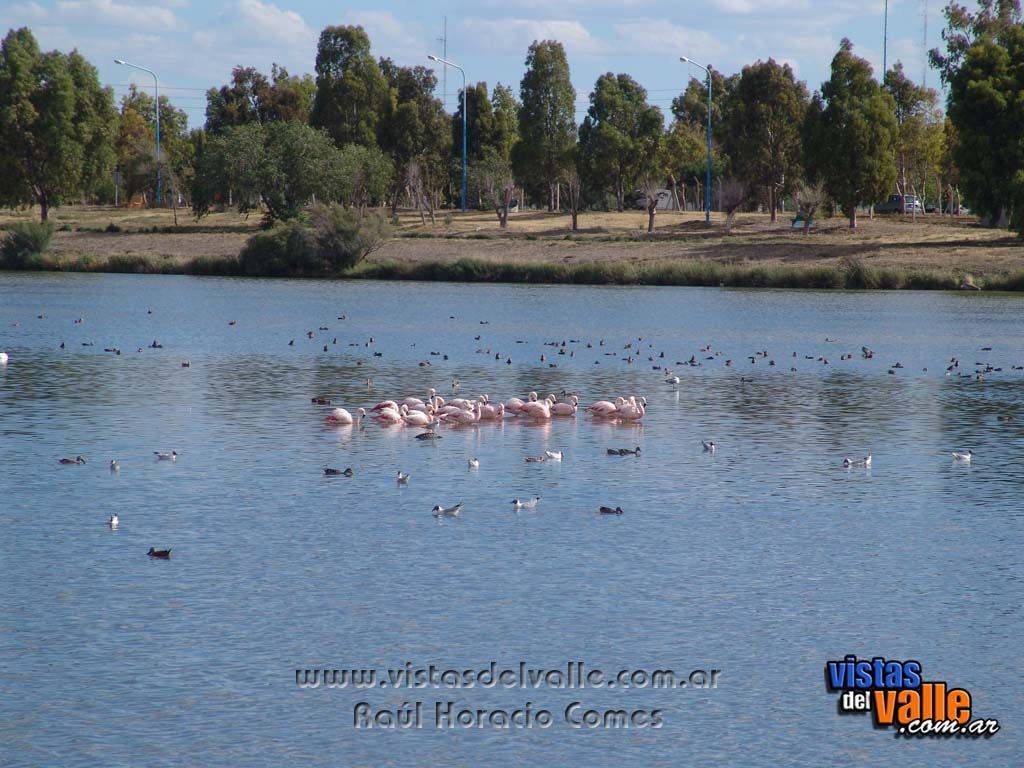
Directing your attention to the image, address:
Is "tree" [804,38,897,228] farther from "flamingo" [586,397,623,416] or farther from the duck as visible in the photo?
the duck

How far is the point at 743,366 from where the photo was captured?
3631 cm

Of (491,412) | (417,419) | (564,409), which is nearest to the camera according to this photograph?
(417,419)

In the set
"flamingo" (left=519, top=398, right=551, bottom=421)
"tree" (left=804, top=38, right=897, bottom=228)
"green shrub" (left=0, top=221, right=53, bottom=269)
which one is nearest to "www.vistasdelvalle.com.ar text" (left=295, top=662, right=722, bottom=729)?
"flamingo" (left=519, top=398, right=551, bottom=421)

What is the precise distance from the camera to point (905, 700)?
1055 centimetres

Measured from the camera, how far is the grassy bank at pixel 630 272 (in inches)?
2795

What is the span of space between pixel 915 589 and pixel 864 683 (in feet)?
9.74

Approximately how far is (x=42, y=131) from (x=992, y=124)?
225 feet

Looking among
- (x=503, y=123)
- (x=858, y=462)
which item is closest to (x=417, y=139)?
(x=503, y=123)

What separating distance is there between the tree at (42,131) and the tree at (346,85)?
18623 millimetres

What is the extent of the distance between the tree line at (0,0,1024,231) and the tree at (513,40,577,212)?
0.12 meters

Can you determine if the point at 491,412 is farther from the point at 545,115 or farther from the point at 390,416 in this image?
the point at 545,115

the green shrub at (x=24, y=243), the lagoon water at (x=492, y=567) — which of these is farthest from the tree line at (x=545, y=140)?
the lagoon water at (x=492, y=567)

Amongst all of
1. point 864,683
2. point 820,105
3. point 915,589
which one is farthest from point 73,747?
point 820,105

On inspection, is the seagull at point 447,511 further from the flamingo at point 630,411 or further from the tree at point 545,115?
the tree at point 545,115
